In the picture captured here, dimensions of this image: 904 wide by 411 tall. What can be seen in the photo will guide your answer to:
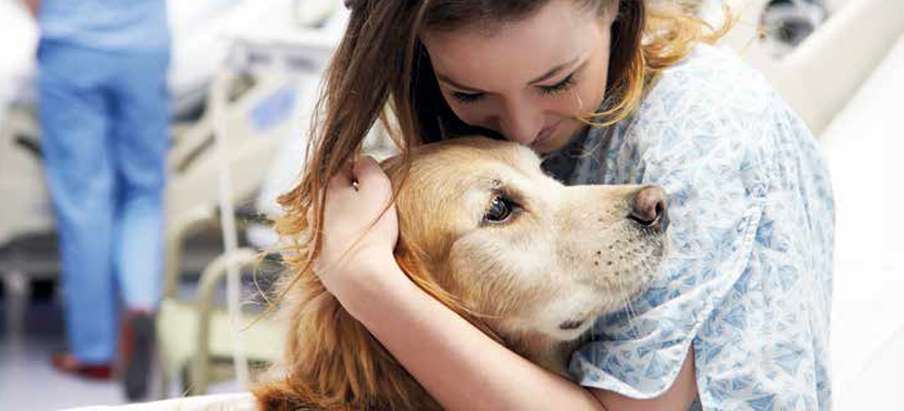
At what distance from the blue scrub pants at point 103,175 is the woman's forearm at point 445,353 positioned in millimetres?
2576

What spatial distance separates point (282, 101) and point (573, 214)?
109 inches

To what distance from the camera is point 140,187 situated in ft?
11.5

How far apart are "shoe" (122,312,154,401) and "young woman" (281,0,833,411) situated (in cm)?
231

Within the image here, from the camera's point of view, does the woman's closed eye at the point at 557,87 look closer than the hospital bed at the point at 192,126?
Yes

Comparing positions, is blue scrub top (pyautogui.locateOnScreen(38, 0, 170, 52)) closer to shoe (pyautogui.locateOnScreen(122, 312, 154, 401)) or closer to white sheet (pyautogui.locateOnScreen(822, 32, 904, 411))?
shoe (pyautogui.locateOnScreen(122, 312, 154, 401))

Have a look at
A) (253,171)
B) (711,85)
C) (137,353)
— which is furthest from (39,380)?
(711,85)

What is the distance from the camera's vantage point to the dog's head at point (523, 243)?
3.61 ft

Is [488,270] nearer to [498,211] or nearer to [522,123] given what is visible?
[498,211]

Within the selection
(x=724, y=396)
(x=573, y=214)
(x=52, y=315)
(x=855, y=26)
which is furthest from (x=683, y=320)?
(x=52, y=315)

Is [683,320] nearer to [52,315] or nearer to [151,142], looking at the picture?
[151,142]

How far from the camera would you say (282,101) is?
3.76 metres

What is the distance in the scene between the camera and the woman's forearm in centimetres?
103

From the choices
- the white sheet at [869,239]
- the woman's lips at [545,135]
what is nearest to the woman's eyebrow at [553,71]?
the woman's lips at [545,135]

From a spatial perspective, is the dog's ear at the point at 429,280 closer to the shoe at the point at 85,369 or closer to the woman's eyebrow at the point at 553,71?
the woman's eyebrow at the point at 553,71
